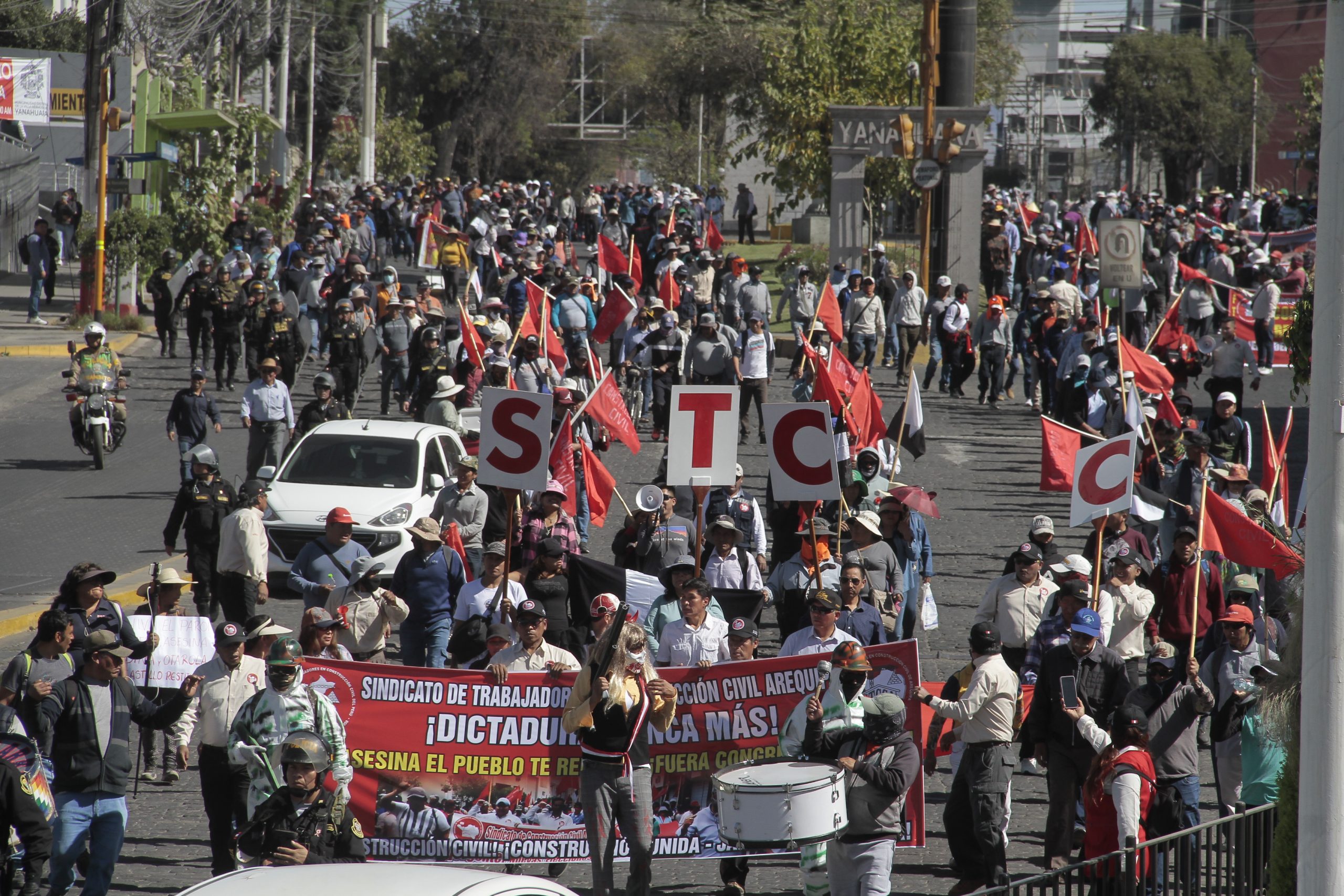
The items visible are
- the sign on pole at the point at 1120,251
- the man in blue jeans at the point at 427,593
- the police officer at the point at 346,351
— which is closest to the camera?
the man in blue jeans at the point at 427,593

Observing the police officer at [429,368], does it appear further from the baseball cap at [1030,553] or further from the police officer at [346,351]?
the baseball cap at [1030,553]

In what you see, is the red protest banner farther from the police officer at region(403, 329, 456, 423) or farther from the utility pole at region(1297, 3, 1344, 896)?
the police officer at region(403, 329, 456, 423)

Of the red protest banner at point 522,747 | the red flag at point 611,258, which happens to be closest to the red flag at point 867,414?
the red protest banner at point 522,747

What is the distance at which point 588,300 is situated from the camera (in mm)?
25625

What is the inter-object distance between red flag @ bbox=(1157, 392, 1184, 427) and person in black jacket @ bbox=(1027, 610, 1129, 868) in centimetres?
745

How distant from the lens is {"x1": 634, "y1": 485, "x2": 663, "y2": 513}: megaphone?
12.8 meters

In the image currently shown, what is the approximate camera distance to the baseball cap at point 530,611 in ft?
31.2

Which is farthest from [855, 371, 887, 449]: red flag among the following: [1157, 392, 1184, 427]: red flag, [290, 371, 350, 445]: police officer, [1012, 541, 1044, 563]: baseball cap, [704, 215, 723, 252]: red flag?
[704, 215, 723, 252]: red flag

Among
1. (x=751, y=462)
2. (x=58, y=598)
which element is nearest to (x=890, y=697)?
(x=58, y=598)

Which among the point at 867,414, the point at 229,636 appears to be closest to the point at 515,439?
the point at 229,636

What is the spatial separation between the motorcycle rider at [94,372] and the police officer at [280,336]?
7.64 feet

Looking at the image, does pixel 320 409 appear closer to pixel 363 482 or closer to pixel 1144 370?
pixel 363 482

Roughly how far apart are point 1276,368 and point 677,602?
21.7 meters

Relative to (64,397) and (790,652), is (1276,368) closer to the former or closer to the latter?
(64,397)
